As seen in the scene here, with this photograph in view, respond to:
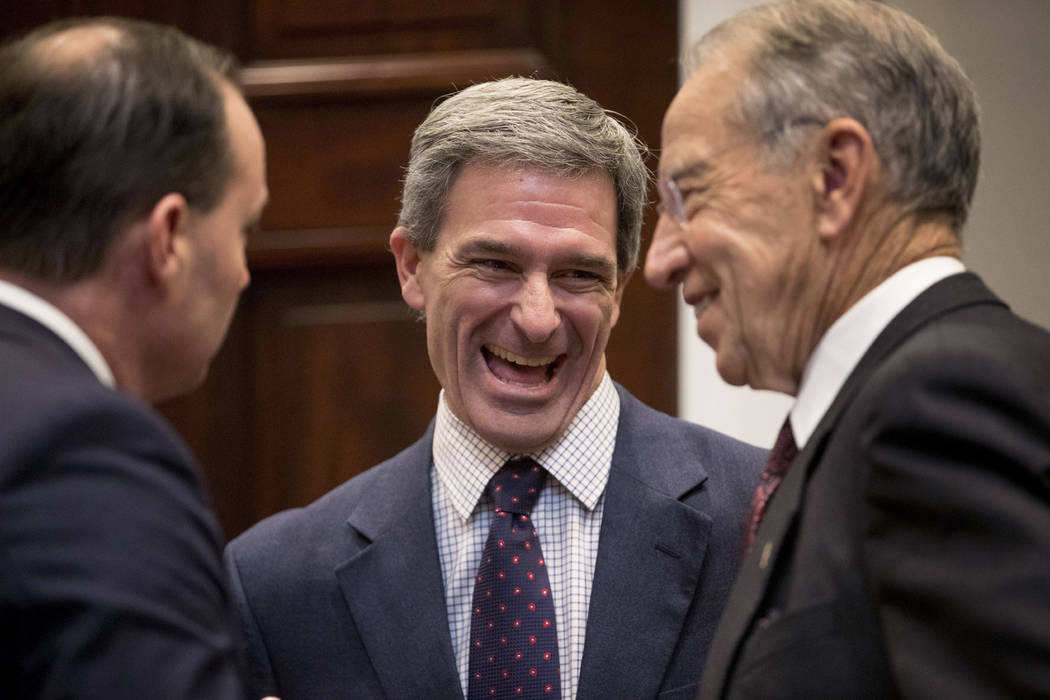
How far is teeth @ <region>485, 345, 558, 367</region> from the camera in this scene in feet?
6.18

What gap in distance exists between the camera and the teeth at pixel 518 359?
1884 millimetres

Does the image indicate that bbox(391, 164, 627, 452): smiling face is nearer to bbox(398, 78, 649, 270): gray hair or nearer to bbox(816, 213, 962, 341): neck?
bbox(398, 78, 649, 270): gray hair

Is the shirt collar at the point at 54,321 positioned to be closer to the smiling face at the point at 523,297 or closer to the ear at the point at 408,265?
the smiling face at the point at 523,297

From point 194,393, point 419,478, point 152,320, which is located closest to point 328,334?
point 194,393

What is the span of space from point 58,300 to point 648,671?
949 mm

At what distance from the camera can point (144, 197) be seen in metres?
1.19

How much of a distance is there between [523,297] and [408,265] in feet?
0.92

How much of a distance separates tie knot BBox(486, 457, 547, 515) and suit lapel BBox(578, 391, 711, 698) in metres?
0.11

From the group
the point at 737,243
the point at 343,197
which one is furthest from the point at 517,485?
the point at 343,197

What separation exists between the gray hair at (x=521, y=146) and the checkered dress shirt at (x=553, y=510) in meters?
0.30

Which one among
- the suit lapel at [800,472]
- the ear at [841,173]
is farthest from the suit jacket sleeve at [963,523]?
the ear at [841,173]

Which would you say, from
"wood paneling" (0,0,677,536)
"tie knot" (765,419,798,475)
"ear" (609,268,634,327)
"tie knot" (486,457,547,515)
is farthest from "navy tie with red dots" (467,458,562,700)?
"wood paneling" (0,0,677,536)

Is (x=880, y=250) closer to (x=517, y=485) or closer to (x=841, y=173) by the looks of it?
(x=841, y=173)

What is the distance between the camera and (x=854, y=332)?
4.21 ft
